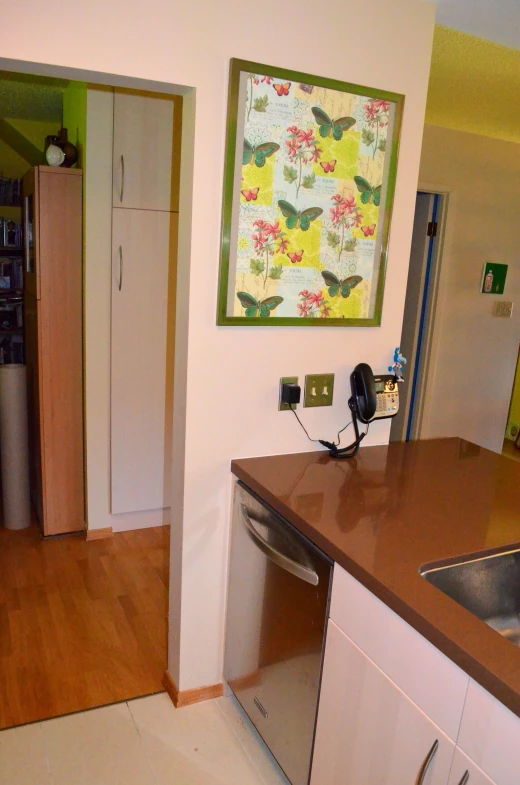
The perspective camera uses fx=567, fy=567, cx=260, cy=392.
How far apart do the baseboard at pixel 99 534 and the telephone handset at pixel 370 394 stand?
1.79 m

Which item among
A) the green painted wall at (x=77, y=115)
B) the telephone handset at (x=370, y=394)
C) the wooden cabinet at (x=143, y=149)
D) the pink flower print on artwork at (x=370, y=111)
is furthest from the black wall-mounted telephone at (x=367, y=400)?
the green painted wall at (x=77, y=115)

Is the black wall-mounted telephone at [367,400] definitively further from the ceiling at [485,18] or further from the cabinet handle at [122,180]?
the cabinet handle at [122,180]

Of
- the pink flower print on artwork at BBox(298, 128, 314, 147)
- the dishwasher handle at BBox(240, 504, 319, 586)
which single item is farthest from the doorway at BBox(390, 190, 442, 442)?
the dishwasher handle at BBox(240, 504, 319, 586)

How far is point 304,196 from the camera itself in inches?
65.6

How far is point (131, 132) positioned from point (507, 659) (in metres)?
2.60

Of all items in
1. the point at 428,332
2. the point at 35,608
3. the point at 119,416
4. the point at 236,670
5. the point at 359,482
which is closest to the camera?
the point at 359,482

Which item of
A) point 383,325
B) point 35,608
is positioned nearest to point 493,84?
point 383,325

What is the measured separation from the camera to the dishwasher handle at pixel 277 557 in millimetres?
1377

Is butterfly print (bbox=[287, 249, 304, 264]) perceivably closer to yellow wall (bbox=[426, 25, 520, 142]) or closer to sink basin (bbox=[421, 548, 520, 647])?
sink basin (bbox=[421, 548, 520, 647])

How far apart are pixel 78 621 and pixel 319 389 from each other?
142 centimetres

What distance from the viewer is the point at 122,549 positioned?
2928 mm

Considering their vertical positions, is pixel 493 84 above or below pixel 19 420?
above

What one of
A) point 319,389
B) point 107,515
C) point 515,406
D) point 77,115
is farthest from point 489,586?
point 515,406

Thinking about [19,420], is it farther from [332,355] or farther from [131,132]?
[332,355]
